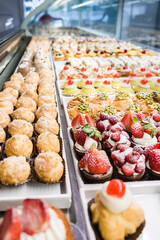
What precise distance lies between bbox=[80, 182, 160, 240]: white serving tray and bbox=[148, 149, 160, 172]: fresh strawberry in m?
0.13

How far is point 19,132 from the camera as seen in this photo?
73.1 inches

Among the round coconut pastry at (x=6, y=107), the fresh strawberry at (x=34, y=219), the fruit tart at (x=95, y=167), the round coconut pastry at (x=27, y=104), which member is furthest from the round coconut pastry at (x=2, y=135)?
the fresh strawberry at (x=34, y=219)

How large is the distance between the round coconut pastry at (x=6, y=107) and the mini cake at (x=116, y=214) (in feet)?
4.93

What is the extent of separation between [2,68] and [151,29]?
24.1ft

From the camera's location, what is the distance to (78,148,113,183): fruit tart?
4.70 ft

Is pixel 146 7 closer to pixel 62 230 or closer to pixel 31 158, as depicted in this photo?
pixel 31 158

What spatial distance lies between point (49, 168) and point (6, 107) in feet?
3.67

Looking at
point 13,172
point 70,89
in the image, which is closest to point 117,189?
point 13,172

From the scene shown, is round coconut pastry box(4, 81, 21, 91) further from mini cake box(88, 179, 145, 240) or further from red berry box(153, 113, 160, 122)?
mini cake box(88, 179, 145, 240)

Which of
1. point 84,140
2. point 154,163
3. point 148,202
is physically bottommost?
point 148,202

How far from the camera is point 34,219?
2.91 feet

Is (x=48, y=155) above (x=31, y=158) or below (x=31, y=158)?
above

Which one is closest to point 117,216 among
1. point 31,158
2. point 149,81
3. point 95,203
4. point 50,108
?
point 95,203

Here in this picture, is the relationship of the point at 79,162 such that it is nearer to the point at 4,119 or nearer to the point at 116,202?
the point at 116,202
